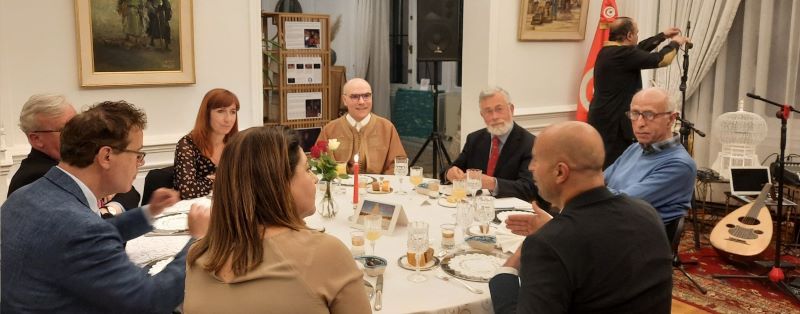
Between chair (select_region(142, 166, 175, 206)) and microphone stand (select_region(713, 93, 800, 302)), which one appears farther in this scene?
microphone stand (select_region(713, 93, 800, 302))

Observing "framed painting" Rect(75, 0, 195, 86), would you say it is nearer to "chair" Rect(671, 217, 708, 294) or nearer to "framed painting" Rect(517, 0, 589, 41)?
"framed painting" Rect(517, 0, 589, 41)

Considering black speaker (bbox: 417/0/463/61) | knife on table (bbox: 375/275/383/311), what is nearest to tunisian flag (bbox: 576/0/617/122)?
black speaker (bbox: 417/0/463/61)

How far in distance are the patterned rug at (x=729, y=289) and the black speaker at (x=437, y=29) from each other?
9.09 feet

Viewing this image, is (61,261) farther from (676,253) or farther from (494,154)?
(676,253)

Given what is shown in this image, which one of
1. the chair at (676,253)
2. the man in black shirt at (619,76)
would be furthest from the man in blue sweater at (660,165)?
the man in black shirt at (619,76)

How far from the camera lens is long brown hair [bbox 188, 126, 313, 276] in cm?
152

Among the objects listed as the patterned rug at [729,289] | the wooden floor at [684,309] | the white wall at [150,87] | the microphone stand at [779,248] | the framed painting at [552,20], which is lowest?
the wooden floor at [684,309]

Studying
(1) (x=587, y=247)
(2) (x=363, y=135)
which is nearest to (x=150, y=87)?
(2) (x=363, y=135)

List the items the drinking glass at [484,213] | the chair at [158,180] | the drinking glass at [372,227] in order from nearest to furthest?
the drinking glass at [372,227] < the drinking glass at [484,213] < the chair at [158,180]

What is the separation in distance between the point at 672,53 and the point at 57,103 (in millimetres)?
4584

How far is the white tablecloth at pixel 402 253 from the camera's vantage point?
2077 millimetres

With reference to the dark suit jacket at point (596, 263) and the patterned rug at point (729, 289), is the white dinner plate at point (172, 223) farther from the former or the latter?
the patterned rug at point (729, 289)

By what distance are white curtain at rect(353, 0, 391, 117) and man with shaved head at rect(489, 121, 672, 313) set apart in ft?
26.4

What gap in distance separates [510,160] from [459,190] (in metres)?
0.81
